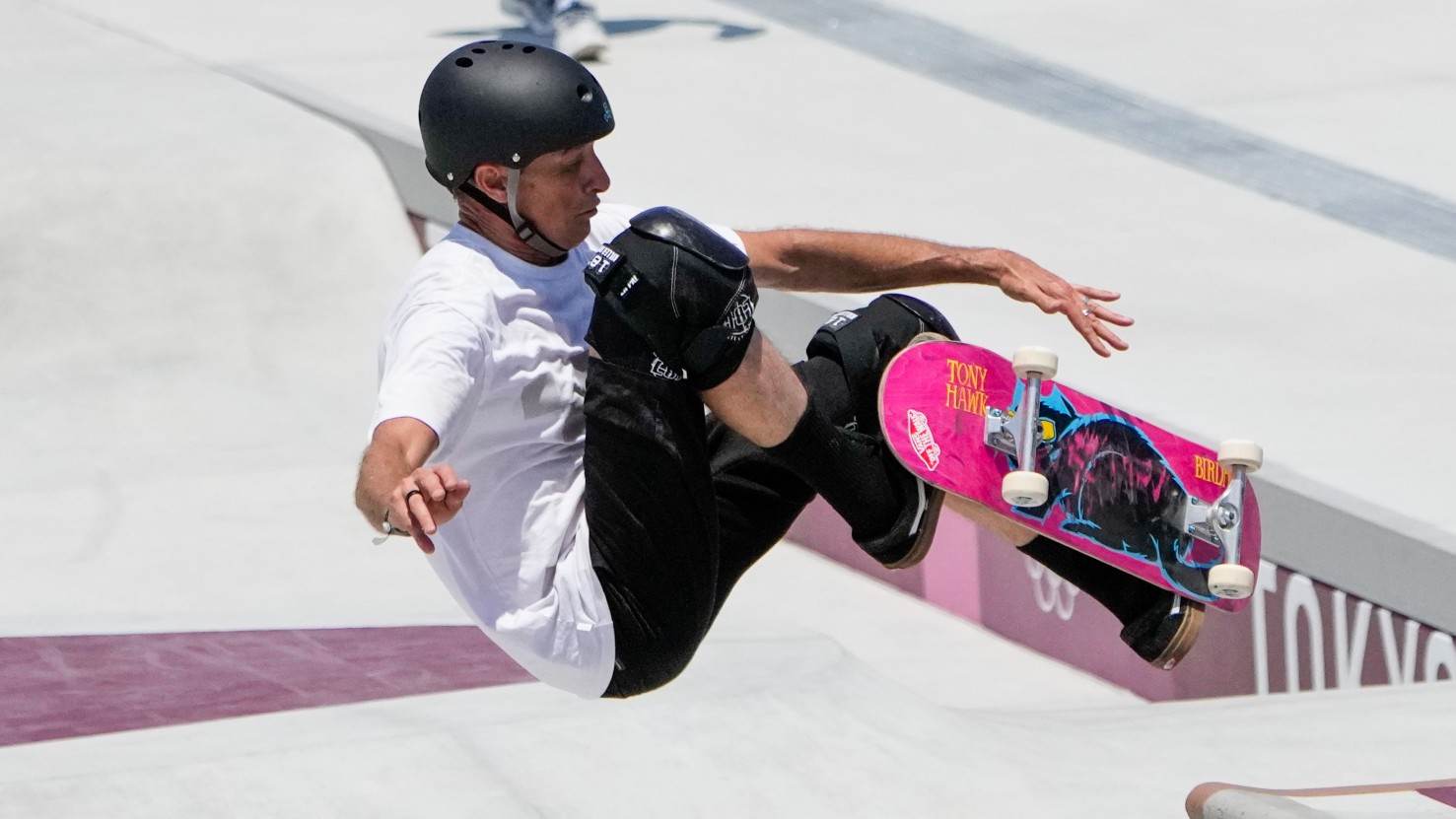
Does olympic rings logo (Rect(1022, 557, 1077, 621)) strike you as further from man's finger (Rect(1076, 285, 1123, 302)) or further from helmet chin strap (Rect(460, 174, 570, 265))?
helmet chin strap (Rect(460, 174, 570, 265))

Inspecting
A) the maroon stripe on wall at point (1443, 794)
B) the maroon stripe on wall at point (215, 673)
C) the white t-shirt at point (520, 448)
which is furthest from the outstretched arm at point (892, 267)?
the maroon stripe on wall at point (215, 673)

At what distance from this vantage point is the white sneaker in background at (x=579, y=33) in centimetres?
1086

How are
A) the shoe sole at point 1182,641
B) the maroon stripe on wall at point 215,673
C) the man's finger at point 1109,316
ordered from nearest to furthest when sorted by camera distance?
the man's finger at point 1109,316
the shoe sole at point 1182,641
the maroon stripe on wall at point 215,673

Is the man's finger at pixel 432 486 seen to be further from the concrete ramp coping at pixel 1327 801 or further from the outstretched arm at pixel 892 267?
the concrete ramp coping at pixel 1327 801

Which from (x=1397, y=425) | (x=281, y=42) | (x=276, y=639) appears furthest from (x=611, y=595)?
(x=281, y=42)

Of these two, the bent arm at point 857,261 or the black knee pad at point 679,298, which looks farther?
the bent arm at point 857,261

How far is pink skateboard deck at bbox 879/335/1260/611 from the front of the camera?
14.2 ft

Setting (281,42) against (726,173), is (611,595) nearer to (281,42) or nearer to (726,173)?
(726,173)

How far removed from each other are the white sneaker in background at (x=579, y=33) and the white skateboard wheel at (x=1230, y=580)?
692cm

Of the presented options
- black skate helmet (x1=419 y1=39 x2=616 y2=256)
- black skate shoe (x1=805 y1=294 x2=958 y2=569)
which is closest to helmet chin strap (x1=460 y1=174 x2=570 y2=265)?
black skate helmet (x1=419 y1=39 x2=616 y2=256)

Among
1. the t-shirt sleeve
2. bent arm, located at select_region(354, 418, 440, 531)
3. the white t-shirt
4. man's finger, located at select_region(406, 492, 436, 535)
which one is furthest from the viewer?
the white t-shirt

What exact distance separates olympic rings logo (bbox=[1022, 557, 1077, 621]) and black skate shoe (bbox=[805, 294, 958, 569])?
2.43 meters

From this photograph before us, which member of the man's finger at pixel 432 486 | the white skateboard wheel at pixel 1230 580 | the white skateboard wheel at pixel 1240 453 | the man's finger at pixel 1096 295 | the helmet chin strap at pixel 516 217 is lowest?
the white skateboard wheel at pixel 1230 580

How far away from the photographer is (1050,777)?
504 centimetres
